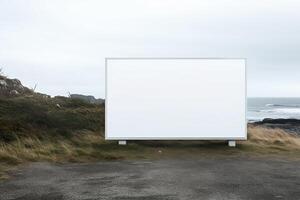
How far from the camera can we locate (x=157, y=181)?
34.1 feet

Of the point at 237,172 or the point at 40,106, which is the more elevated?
the point at 40,106

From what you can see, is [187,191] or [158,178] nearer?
[187,191]

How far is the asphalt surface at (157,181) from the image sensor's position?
8.98 meters

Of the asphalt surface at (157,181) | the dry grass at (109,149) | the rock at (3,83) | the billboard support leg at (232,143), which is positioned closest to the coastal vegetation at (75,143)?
the dry grass at (109,149)

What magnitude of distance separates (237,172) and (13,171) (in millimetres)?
5296

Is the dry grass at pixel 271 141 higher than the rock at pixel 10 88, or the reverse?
the rock at pixel 10 88

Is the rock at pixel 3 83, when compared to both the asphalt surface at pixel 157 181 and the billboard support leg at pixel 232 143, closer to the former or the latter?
the billboard support leg at pixel 232 143

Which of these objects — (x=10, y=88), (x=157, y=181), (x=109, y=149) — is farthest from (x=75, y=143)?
(x=10, y=88)

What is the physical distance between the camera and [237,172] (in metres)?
11.8

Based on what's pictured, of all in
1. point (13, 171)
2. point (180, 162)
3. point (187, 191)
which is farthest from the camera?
point (180, 162)

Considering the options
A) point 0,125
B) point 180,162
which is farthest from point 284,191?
point 0,125

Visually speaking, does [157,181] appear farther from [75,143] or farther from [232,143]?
[232,143]

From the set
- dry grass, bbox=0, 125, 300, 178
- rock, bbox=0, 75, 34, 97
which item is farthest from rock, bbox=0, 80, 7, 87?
dry grass, bbox=0, 125, 300, 178

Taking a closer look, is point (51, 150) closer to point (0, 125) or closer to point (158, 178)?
point (0, 125)
